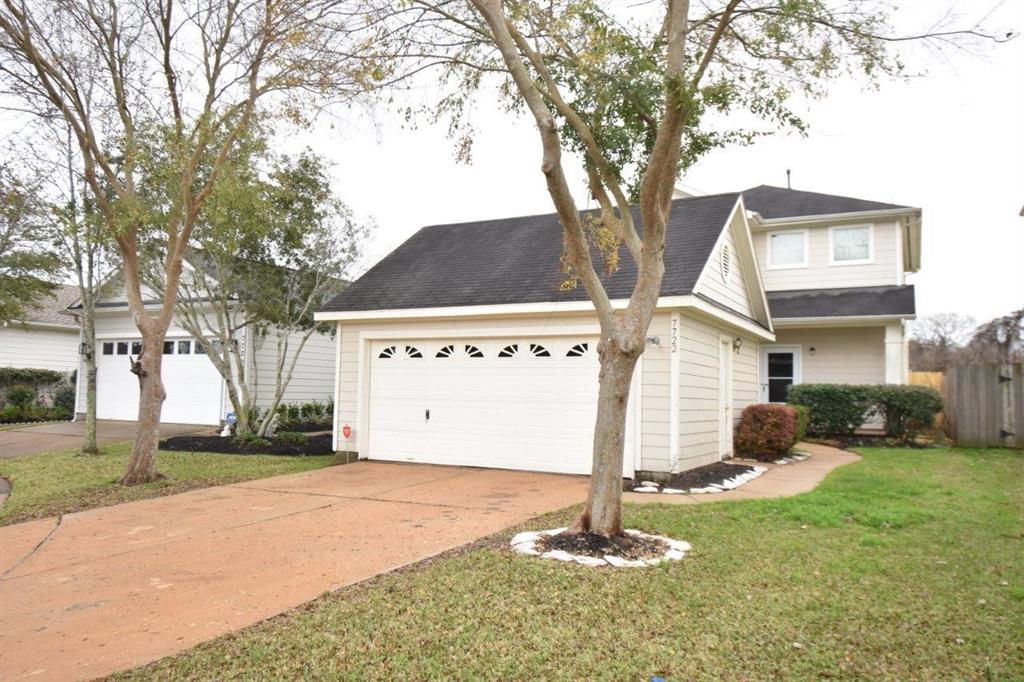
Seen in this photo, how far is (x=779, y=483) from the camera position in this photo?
973 cm

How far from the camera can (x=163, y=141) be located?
930 centimetres

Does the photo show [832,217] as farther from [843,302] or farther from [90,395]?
[90,395]

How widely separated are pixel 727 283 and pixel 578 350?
11.3 feet

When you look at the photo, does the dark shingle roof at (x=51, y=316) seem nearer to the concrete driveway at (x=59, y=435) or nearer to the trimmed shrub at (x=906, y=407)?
the concrete driveway at (x=59, y=435)

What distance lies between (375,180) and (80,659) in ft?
36.9

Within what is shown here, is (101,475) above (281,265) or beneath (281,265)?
beneath

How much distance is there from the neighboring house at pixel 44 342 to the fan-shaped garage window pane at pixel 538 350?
1820cm

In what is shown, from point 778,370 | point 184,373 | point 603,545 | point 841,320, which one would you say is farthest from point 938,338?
point 603,545

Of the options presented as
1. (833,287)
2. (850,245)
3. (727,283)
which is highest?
(850,245)

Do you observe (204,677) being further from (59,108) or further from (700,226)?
(700,226)

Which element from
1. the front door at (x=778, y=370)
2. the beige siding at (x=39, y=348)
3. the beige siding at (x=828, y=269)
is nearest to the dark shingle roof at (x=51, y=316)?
the beige siding at (x=39, y=348)

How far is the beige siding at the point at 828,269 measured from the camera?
1727 cm

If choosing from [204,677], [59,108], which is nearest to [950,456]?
[204,677]

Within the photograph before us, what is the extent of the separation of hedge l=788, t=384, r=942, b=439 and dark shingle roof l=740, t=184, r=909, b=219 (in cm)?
501
